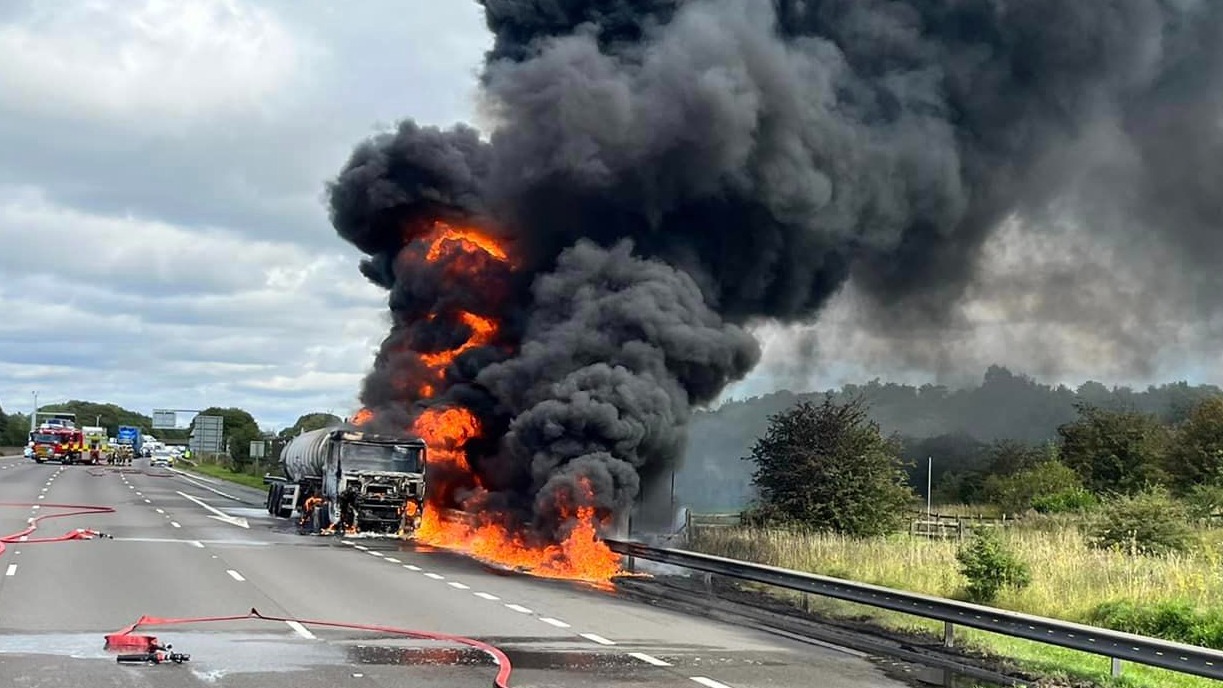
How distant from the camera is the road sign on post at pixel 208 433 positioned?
3947 inches

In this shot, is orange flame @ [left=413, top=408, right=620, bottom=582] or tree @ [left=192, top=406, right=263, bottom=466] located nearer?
orange flame @ [left=413, top=408, right=620, bottom=582]

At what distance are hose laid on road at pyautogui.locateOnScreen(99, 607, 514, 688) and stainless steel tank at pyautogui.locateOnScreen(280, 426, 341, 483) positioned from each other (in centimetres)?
1637

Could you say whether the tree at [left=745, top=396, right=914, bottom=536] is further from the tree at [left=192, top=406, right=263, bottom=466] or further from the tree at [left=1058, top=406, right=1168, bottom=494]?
the tree at [left=192, top=406, right=263, bottom=466]

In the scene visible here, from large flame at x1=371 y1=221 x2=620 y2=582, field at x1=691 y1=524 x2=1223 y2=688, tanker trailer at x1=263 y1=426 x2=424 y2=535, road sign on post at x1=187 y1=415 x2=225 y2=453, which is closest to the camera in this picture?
field at x1=691 y1=524 x2=1223 y2=688

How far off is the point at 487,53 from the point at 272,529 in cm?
1502

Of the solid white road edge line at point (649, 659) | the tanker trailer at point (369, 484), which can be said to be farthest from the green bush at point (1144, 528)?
the tanker trailer at point (369, 484)

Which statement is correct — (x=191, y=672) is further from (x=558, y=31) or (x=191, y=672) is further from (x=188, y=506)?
(x=188, y=506)

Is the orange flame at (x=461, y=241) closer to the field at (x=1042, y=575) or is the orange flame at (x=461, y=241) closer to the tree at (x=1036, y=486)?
the field at (x=1042, y=575)

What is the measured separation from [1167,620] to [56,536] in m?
21.5

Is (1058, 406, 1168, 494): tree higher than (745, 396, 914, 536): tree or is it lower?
higher

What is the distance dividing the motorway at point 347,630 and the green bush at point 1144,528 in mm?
11183

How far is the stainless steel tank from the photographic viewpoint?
3147 cm

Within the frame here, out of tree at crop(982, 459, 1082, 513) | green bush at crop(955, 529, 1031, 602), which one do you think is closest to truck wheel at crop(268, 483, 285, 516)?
green bush at crop(955, 529, 1031, 602)

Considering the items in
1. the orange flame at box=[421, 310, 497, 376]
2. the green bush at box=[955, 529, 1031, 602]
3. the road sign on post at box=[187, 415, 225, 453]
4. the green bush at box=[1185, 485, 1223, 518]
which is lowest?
the green bush at box=[955, 529, 1031, 602]
